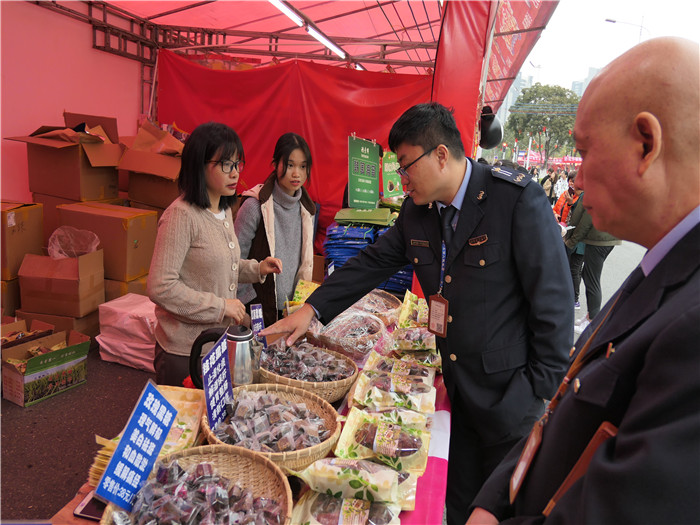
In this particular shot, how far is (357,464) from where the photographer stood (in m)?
1.07

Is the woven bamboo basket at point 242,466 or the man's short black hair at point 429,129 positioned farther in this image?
the man's short black hair at point 429,129

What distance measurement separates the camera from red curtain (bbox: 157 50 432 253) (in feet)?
16.1

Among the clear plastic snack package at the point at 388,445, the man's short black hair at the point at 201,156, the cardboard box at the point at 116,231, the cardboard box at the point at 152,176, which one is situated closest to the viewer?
the clear plastic snack package at the point at 388,445

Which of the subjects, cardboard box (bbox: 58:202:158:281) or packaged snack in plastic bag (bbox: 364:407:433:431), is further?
cardboard box (bbox: 58:202:158:281)

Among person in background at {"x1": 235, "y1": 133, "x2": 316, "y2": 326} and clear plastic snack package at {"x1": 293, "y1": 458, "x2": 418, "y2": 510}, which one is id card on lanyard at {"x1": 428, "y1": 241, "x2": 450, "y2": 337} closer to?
clear plastic snack package at {"x1": 293, "y1": 458, "x2": 418, "y2": 510}

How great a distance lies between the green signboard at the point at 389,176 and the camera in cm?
427

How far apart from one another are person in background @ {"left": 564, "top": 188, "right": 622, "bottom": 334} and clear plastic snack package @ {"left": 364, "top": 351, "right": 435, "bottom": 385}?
4.11 meters

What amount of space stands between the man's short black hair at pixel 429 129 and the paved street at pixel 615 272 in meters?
4.35

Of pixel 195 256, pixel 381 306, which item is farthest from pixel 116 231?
pixel 381 306

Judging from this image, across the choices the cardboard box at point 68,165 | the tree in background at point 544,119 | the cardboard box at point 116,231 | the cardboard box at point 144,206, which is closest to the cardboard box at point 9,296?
the cardboard box at point 116,231

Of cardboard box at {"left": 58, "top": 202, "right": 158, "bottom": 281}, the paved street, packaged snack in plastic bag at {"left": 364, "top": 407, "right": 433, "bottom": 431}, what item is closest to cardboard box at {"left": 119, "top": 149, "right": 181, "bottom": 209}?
cardboard box at {"left": 58, "top": 202, "right": 158, "bottom": 281}

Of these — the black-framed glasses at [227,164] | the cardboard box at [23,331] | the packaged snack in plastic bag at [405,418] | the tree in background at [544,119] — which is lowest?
the cardboard box at [23,331]

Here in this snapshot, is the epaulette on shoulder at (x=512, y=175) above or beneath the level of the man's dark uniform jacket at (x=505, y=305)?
above

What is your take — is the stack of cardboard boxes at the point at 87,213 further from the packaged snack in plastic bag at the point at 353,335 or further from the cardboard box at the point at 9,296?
the packaged snack in plastic bag at the point at 353,335
